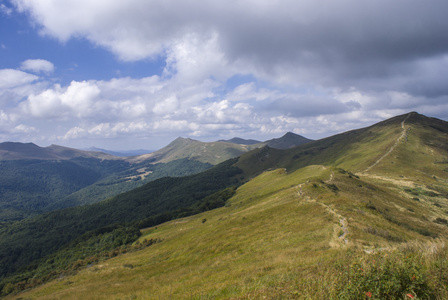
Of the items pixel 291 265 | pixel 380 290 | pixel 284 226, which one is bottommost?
pixel 284 226

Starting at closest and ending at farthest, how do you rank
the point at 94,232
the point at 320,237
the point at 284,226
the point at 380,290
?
the point at 380,290 < the point at 320,237 < the point at 284,226 < the point at 94,232

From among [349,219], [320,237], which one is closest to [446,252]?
[320,237]

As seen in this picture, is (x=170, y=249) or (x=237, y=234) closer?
(x=237, y=234)

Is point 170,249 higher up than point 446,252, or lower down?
lower down

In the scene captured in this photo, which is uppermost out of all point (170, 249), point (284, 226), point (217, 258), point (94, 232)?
point (284, 226)

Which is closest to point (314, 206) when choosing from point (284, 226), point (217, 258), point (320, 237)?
→ point (284, 226)

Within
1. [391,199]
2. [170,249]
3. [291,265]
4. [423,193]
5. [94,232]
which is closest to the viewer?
[291,265]

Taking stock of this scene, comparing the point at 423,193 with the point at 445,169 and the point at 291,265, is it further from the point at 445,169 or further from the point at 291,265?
the point at 291,265

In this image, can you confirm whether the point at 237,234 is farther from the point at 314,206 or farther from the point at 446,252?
the point at 446,252

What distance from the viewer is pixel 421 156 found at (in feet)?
465

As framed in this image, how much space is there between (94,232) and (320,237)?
150799mm

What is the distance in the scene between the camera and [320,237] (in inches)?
1054

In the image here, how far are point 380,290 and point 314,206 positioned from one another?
33.6 meters

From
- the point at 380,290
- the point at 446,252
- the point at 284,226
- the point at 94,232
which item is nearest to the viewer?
the point at 380,290
